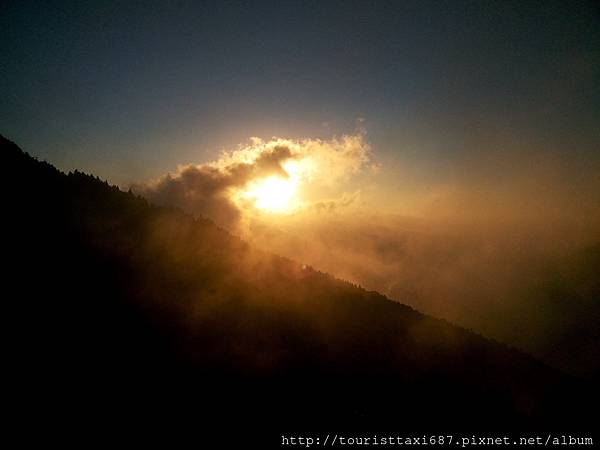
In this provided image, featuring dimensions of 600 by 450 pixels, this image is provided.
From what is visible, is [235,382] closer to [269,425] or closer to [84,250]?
[269,425]

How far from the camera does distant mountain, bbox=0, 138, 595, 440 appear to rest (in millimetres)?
18625

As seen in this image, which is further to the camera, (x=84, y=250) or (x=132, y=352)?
(x=84, y=250)

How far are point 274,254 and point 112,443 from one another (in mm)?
42315

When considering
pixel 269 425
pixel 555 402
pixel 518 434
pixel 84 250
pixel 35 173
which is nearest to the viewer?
pixel 269 425

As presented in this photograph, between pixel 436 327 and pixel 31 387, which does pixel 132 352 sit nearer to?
pixel 31 387

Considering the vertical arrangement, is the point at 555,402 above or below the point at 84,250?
below

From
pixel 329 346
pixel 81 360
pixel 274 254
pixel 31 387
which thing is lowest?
pixel 31 387

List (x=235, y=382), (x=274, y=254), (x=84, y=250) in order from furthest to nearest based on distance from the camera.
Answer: (x=274, y=254), (x=84, y=250), (x=235, y=382)

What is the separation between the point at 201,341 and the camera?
2606 cm

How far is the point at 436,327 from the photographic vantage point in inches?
2089

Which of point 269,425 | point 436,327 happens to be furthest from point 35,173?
point 436,327

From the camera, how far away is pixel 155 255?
35.4m

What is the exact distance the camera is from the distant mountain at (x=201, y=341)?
18.6 meters

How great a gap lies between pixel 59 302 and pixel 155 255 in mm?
13474
